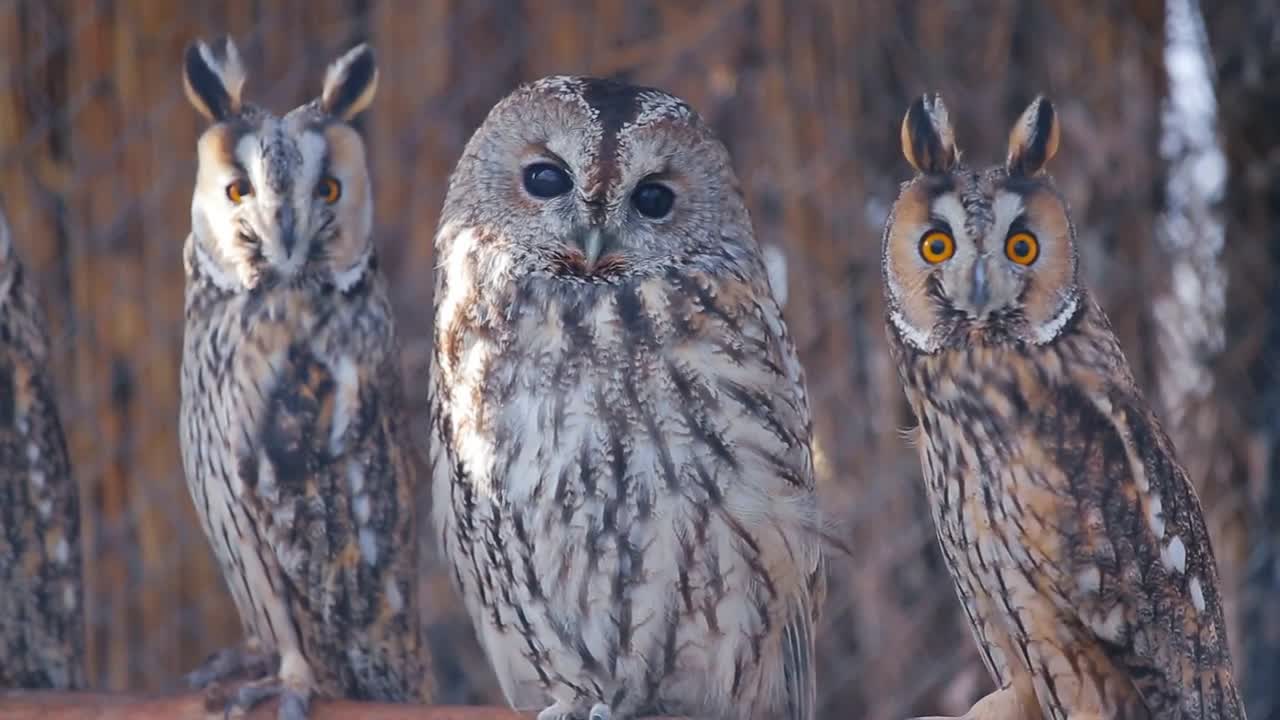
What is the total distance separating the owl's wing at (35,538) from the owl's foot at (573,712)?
2.62 ft

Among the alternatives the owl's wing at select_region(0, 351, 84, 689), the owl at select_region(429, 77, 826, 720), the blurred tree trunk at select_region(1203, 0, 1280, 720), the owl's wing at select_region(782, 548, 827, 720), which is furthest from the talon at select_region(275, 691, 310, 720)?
the blurred tree trunk at select_region(1203, 0, 1280, 720)

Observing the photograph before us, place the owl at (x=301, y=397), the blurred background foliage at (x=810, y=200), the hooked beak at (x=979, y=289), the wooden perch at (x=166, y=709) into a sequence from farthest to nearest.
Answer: the blurred background foliage at (x=810, y=200), the owl at (x=301, y=397), the wooden perch at (x=166, y=709), the hooked beak at (x=979, y=289)

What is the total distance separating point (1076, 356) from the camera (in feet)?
5.46

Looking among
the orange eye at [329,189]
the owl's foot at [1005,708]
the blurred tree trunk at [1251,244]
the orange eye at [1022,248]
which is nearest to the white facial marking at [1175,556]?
the owl's foot at [1005,708]

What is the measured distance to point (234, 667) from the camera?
2.08 meters

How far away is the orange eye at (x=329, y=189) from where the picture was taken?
1.88 meters

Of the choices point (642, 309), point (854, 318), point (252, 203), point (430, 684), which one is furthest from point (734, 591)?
point (854, 318)

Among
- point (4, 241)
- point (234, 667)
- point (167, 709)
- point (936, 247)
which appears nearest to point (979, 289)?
point (936, 247)

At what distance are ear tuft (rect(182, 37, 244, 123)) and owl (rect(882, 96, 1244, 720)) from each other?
883 mm

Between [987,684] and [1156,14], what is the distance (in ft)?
4.64

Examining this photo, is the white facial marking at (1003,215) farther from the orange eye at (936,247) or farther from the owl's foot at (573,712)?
the owl's foot at (573,712)

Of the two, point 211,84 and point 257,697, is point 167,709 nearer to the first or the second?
point 257,697

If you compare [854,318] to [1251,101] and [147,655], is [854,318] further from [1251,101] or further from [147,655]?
[147,655]

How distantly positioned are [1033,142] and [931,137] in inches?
4.5
